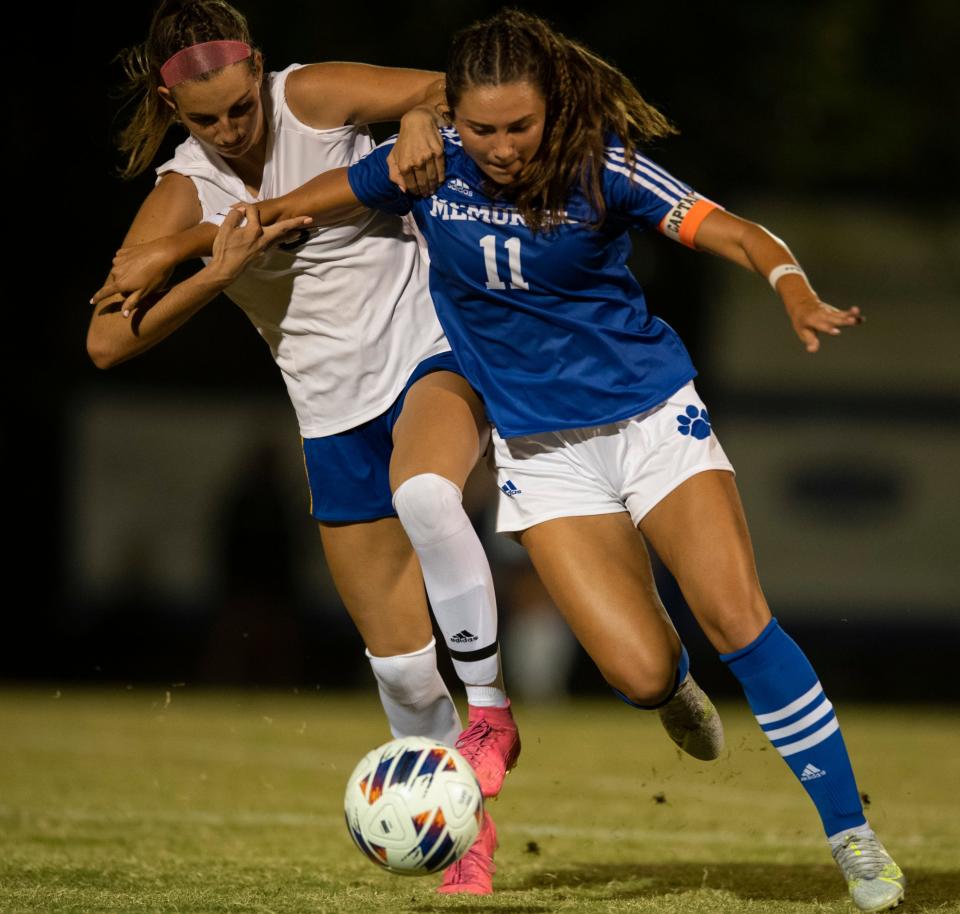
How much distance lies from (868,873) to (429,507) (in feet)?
5.10

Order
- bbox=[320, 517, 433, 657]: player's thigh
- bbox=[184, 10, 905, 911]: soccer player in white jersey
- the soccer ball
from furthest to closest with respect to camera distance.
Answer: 1. bbox=[320, 517, 433, 657]: player's thigh
2. bbox=[184, 10, 905, 911]: soccer player in white jersey
3. the soccer ball

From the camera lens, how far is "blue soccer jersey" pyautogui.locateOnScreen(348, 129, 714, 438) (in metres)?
4.71

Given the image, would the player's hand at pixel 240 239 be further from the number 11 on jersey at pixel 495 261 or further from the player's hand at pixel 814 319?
the player's hand at pixel 814 319

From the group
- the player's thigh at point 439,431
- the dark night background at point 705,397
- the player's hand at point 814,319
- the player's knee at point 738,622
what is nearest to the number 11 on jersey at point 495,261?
the player's thigh at point 439,431

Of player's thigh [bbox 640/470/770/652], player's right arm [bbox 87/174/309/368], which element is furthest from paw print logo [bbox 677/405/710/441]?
player's right arm [bbox 87/174/309/368]

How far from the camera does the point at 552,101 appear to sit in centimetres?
460

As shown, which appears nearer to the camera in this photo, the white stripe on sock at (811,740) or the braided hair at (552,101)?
the braided hair at (552,101)

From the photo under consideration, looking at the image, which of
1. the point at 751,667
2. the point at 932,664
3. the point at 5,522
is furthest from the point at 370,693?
the point at 751,667

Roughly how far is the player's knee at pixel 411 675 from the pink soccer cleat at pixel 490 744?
1.39ft

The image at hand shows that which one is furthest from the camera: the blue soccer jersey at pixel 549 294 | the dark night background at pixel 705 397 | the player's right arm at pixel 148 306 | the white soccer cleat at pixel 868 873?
the dark night background at pixel 705 397

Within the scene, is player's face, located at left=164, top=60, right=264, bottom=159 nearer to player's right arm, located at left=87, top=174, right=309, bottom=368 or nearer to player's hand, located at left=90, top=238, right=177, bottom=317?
player's right arm, located at left=87, top=174, right=309, bottom=368

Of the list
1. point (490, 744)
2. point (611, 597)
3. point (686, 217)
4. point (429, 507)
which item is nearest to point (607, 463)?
point (611, 597)

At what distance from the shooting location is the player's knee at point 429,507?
4652mm

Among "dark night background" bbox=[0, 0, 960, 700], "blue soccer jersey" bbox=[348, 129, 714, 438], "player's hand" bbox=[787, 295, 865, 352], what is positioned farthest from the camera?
"dark night background" bbox=[0, 0, 960, 700]
